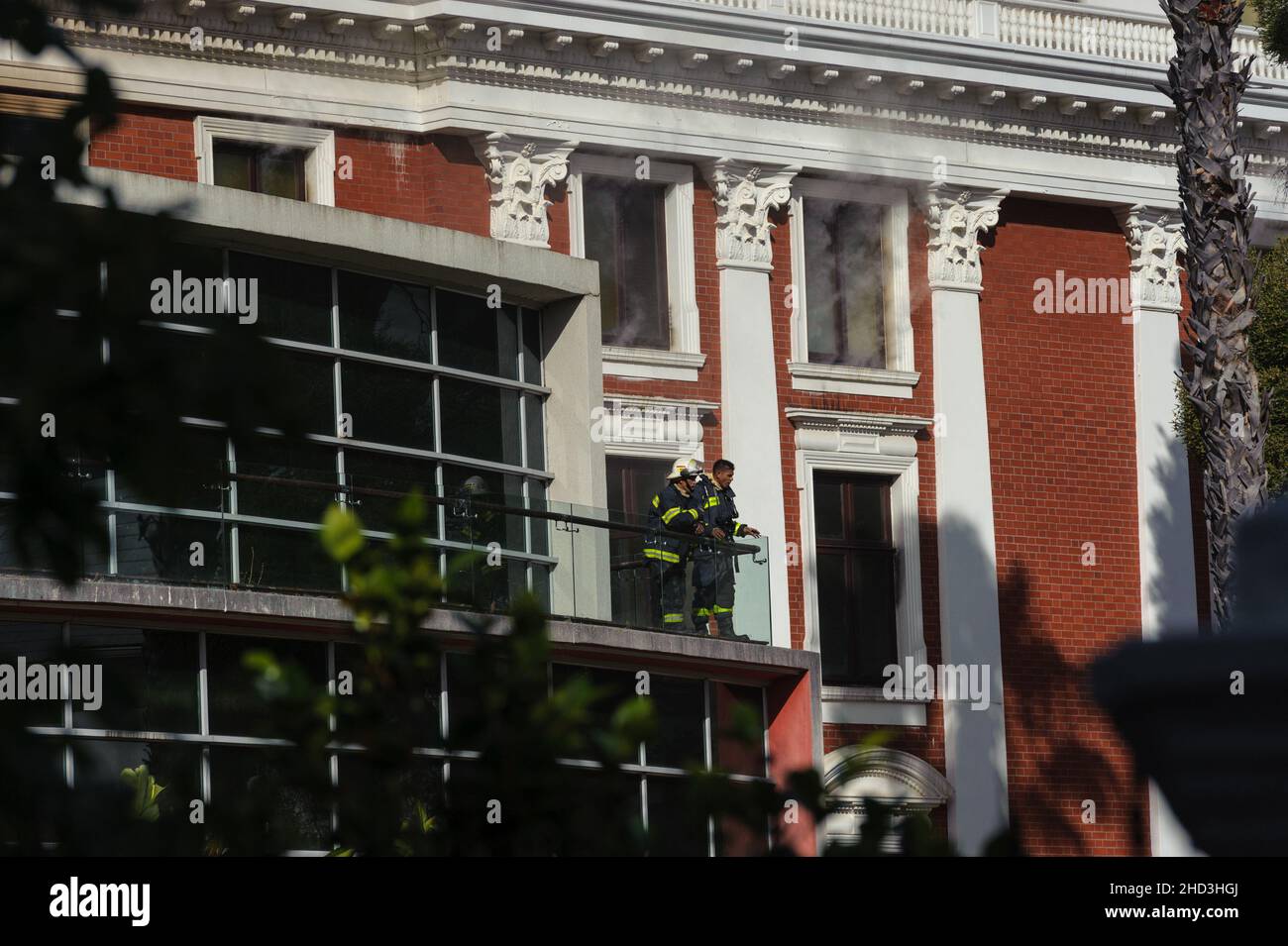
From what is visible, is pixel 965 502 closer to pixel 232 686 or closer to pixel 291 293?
pixel 291 293

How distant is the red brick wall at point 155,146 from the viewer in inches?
1121

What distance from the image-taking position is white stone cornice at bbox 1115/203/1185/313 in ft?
117

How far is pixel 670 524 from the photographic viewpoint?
25.0m

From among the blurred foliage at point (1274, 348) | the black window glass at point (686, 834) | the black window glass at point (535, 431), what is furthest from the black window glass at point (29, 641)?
the blurred foliage at point (1274, 348)

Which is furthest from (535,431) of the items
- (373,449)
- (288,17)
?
(288,17)

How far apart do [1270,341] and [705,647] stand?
11.5 m

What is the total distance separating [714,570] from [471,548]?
4.83 meters

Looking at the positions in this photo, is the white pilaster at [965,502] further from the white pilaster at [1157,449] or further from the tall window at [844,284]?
the white pilaster at [1157,449]

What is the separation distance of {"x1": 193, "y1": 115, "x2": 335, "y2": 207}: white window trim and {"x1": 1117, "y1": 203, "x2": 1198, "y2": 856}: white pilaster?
12.1 m

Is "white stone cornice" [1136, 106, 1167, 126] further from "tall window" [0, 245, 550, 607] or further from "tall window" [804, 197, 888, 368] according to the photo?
"tall window" [0, 245, 550, 607]

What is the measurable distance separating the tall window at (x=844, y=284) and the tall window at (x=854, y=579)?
1.70 meters

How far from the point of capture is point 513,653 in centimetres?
368

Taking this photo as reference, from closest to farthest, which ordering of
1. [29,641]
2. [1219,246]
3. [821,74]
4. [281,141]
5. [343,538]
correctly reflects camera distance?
[343,538]
[29,641]
[1219,246]
[281,141]
[821,74]

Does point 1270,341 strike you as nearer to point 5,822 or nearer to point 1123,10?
point 1123,10
